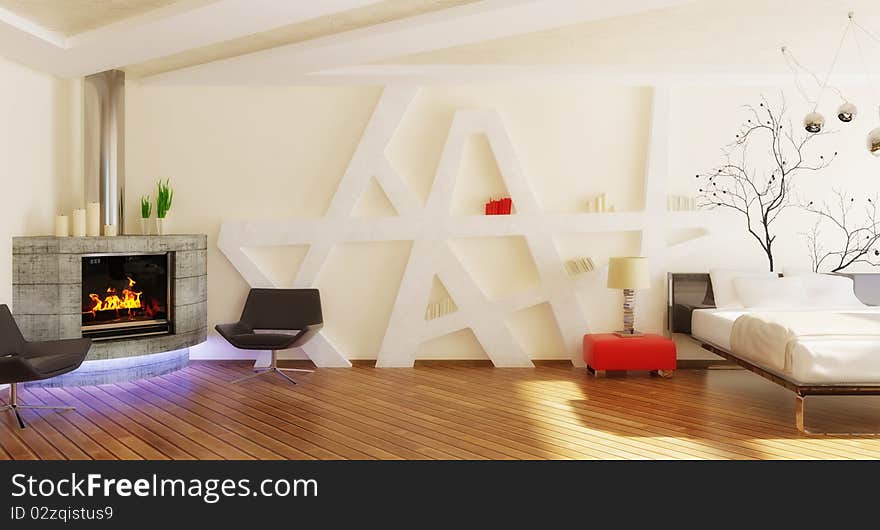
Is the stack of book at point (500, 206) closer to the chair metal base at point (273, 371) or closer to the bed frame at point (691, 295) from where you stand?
the bed frame at point (691, 295)

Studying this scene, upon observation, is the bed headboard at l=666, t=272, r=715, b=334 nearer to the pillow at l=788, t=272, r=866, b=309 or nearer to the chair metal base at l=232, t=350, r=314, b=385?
the pillow at l=788, t=272, r=866, b=309

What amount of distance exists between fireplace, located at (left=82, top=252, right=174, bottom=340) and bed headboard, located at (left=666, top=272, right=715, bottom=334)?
4.99m

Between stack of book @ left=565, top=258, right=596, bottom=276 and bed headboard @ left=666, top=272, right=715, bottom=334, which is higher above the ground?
stack of book @ left=565, top=258, right=596, bottom=276

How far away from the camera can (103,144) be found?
711 centimetres

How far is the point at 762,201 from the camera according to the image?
7648mm

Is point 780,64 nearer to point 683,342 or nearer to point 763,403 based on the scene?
point 683,342

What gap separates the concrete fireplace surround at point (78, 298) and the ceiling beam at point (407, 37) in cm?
172

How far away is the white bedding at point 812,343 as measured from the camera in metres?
5.14

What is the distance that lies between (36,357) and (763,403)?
5.80 meters

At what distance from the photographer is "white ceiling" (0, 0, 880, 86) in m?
5.25

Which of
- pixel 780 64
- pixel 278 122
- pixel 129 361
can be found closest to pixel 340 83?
pixel 278 122

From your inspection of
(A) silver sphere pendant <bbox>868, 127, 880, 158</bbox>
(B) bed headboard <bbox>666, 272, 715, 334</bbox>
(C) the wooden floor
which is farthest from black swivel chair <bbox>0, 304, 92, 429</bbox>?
(A) silver sphere pendant <bbox>868, 127, 880, 158</bbox>

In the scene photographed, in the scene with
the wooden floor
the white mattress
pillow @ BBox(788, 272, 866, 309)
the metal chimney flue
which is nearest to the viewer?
the wooden floor

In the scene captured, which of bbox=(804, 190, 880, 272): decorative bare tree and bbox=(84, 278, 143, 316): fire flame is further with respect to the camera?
bbox=(804, 190, 880, 272): decorative bare tree
